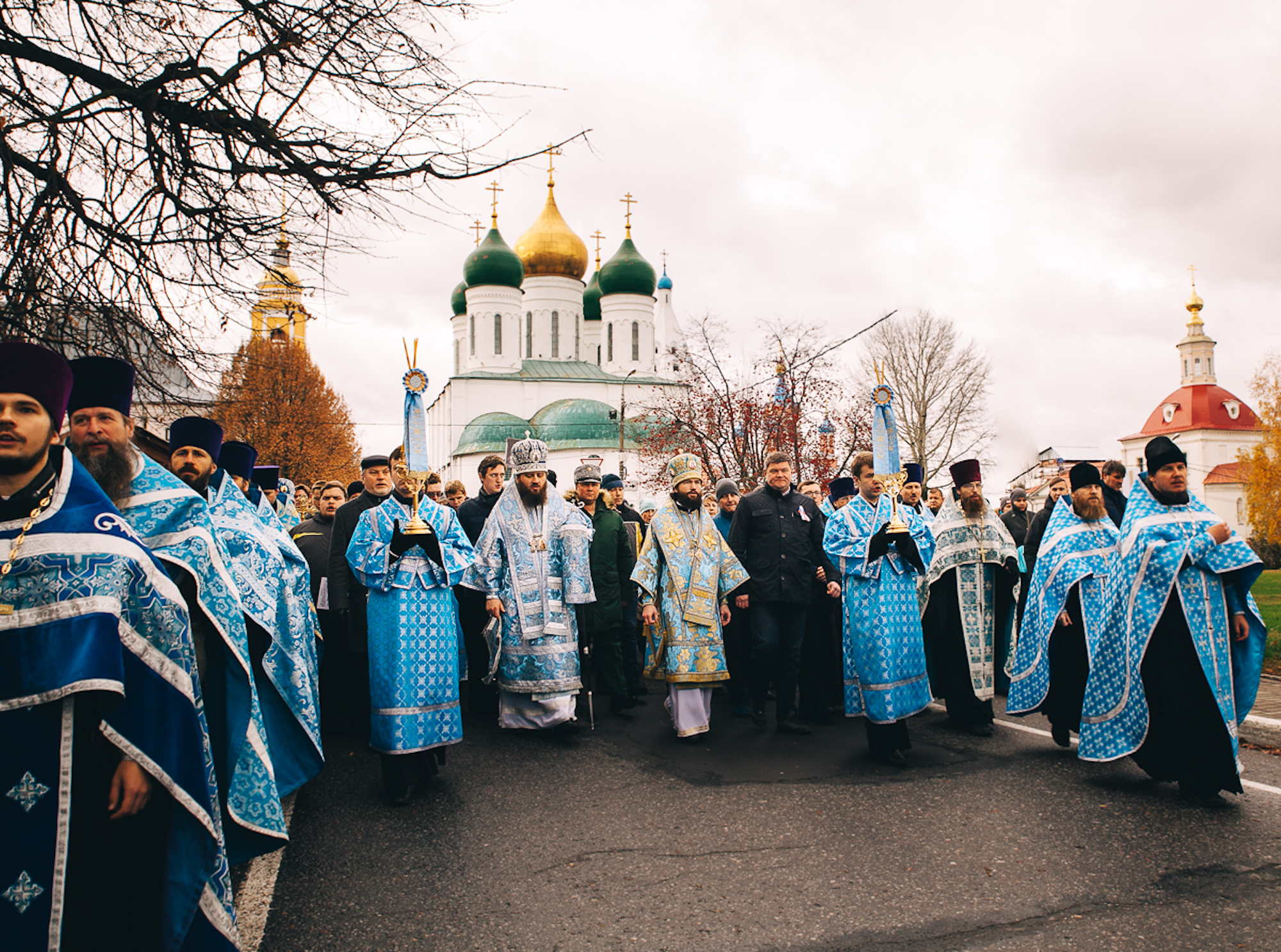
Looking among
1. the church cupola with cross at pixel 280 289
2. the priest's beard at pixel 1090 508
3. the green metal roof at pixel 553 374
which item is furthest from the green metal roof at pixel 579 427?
the priest's beard at pixel 1090 508

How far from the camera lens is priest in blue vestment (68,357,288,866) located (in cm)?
327

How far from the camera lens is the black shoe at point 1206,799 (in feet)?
15.3

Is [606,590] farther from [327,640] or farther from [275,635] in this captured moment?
[275,635]

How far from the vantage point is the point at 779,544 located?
23.0 feet

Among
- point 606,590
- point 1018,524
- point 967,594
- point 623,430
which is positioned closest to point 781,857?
point 967,594

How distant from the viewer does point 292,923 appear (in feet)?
11.4

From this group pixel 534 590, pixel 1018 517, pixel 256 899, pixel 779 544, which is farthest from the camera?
pixel 1018 517

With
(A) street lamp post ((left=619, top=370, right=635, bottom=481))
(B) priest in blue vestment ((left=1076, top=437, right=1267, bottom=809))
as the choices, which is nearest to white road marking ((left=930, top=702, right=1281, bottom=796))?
(B) priest in blue vestment ((left=1076, top=437, right=1267, bottom=809))

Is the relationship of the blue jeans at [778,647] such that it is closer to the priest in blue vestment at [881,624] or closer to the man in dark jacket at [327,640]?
the priest in blue vestment at [881,624]

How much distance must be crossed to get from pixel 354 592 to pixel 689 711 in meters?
2.91

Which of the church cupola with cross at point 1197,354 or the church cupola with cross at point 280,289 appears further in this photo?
the church cupola with cross at point 1197,354

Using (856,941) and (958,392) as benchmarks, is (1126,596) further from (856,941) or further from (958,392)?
(958,392)

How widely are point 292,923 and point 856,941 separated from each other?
6.91ft

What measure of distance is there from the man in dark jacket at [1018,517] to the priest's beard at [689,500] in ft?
14.3
